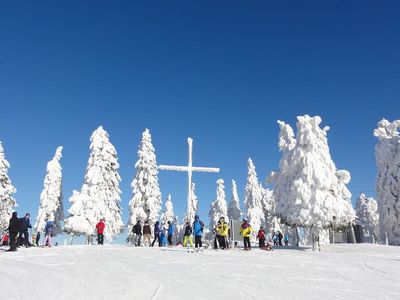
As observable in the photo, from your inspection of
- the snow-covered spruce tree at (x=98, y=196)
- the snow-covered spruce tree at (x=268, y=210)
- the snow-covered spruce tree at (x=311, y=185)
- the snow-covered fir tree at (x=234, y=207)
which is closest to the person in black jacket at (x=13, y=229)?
the snow-covered spruce tree at (x=311, y=185)

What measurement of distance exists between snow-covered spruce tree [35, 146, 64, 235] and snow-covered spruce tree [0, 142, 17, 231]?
3579 mm

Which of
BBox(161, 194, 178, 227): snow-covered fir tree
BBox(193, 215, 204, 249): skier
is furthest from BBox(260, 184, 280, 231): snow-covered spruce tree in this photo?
BBox(193, 215, 204, 249): skier

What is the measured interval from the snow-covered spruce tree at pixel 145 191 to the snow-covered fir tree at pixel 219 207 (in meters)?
26.9

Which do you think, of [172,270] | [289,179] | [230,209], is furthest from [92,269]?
[230,209]

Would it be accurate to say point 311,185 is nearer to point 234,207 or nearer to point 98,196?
point 98,196

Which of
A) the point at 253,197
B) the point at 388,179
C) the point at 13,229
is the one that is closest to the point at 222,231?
the point at 13,229

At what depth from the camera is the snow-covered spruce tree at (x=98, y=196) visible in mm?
38625

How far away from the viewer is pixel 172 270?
12047 mm

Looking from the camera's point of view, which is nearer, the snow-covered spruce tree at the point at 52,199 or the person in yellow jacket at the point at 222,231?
the person in yellow jacket at the point at 222,231

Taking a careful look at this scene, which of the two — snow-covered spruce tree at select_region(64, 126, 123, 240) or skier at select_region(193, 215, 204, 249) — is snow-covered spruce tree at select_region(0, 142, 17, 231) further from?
skier at select_region(193, 215, 204, 249)

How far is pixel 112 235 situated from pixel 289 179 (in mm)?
20564

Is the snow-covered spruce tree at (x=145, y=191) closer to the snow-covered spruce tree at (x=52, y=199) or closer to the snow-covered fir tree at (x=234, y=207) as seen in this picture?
the snow-covered spruce tree at (x=52, y=199)

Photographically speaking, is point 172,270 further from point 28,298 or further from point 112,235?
point 112,235

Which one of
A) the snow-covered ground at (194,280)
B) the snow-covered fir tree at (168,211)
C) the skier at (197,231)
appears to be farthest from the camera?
the snow-covered fir tree at (168,211)
